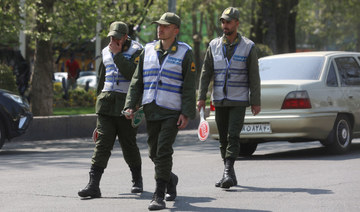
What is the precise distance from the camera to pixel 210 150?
44.1ft

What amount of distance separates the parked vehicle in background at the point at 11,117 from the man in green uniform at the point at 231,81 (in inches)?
206

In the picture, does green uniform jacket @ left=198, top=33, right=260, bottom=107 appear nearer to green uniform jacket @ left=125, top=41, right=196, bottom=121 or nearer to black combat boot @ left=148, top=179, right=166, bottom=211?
green uniform jacket @ left=125, top=41, right=196, bottom=121

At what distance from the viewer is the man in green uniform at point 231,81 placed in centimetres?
840

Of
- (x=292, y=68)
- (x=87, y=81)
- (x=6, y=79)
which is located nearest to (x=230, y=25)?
(x=292, y=68)

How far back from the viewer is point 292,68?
1187cm

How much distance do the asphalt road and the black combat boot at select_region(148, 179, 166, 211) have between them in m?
0.14

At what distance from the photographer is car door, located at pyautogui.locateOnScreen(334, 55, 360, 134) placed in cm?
1196

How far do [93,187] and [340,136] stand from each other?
518cm

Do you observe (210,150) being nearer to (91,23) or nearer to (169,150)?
(91,23)

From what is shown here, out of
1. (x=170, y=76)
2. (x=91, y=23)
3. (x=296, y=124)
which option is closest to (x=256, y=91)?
(x=170, y=76)

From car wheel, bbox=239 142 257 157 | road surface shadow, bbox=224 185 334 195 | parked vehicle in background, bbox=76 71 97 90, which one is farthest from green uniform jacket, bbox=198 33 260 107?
parked vehicle in background, bbox=76 71 97 90

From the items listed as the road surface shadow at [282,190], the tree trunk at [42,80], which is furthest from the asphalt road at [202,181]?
the tree trunk at [42,80]

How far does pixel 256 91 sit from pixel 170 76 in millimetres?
1564

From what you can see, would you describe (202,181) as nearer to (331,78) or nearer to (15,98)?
(331,78)
